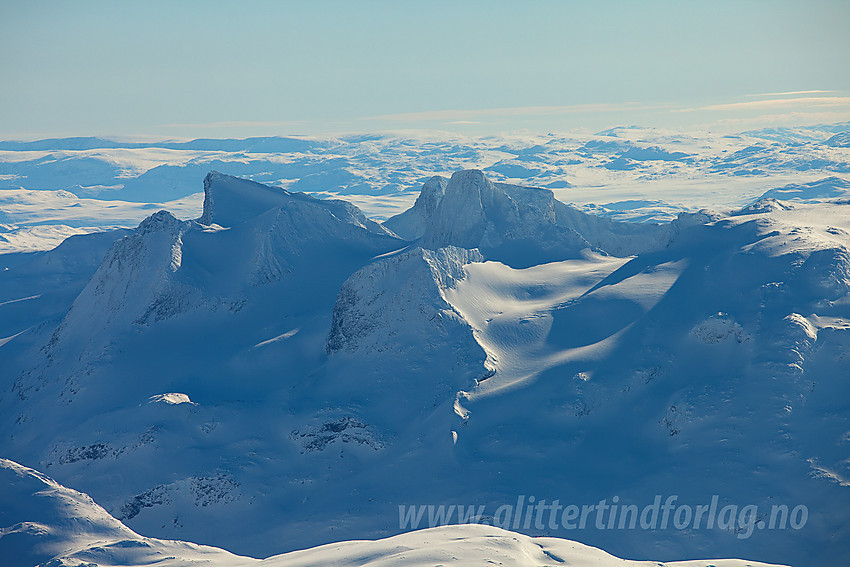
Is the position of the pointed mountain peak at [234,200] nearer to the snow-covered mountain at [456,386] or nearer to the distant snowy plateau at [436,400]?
the distant snowy plateau at [436,400]

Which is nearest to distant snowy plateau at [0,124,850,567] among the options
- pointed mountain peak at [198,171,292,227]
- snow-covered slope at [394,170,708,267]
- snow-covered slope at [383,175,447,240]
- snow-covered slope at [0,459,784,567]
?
snow-covered slope at [0,459,784,567]

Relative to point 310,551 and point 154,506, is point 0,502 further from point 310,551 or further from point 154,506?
point 310,551

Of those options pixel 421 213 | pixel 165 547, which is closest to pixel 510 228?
pixel 421 213

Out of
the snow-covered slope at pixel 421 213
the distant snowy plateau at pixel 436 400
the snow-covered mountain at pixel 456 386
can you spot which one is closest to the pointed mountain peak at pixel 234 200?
the distant snowy plateau at pixel 436 400

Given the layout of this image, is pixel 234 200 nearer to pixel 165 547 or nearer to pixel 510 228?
pixel 510 228

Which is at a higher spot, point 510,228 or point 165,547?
point 510,228
